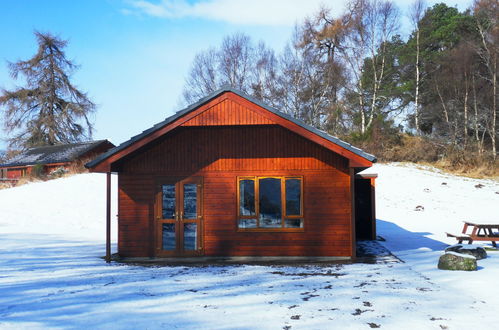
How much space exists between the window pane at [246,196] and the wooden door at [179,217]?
1.03 metres

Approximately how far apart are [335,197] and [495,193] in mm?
17506

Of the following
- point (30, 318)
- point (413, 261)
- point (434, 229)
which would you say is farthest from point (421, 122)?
point (30, 318)

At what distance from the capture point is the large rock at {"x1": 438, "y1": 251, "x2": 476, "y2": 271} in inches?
326

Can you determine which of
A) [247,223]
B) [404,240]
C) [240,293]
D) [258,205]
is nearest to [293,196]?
[258,205]

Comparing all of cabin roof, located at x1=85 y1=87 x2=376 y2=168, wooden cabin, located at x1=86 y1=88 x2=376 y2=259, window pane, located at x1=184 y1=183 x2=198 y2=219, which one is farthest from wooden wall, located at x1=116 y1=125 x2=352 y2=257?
cabin roof, located at x1=85 y1=87 x2=376 y2=168

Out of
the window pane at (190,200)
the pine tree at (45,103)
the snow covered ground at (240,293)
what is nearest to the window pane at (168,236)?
the window pane at (190,200)

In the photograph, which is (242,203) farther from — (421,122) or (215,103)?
(421,122)

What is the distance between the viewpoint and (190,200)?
995 centimetres

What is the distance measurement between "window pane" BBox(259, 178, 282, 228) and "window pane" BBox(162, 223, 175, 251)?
90.9 inches

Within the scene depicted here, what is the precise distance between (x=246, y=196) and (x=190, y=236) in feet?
5.83

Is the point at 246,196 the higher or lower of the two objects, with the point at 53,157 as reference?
lower

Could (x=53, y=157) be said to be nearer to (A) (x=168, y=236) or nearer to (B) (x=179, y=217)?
(A) (x=168, y=236)

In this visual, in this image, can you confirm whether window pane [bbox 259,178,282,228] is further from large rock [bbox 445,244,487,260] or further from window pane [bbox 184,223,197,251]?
large rock [bbox 445,244,487,260]

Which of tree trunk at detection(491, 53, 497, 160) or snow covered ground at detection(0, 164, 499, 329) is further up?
tree trunk at detection(491, 53, 497, 160)
